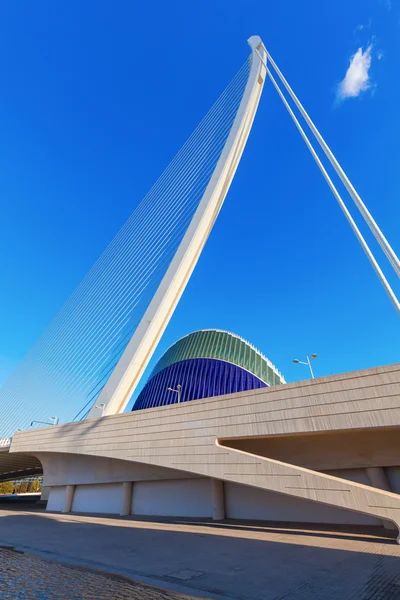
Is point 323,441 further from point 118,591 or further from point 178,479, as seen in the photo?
point 118,591

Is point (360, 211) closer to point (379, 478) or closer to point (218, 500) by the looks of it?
point (379, 478)

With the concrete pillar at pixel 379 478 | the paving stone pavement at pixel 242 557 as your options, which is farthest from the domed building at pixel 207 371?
the concrete pillar at pixel 379 478

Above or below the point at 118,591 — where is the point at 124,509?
above

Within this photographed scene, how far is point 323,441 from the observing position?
1255cm

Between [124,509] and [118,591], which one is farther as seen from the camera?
[124,509]

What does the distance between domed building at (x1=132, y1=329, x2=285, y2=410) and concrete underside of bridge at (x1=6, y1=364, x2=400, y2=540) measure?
50.2 ft

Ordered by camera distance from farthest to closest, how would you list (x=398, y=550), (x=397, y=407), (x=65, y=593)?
(x=397, y=407)
(x=398, y=550)
(x=65, y=593)

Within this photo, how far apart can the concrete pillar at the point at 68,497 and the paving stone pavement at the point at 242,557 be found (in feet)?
36.2

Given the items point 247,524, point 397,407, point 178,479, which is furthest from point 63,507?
point 397,407

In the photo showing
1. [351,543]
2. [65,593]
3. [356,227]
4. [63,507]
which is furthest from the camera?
[63,507]

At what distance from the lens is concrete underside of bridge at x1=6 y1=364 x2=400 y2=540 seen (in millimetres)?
9352

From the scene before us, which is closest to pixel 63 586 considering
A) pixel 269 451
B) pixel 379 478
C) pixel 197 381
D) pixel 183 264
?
pixel 269 451

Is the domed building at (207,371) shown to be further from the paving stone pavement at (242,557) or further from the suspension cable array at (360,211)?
the suspension cable array at (360,211)

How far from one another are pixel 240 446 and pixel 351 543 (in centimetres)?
604
